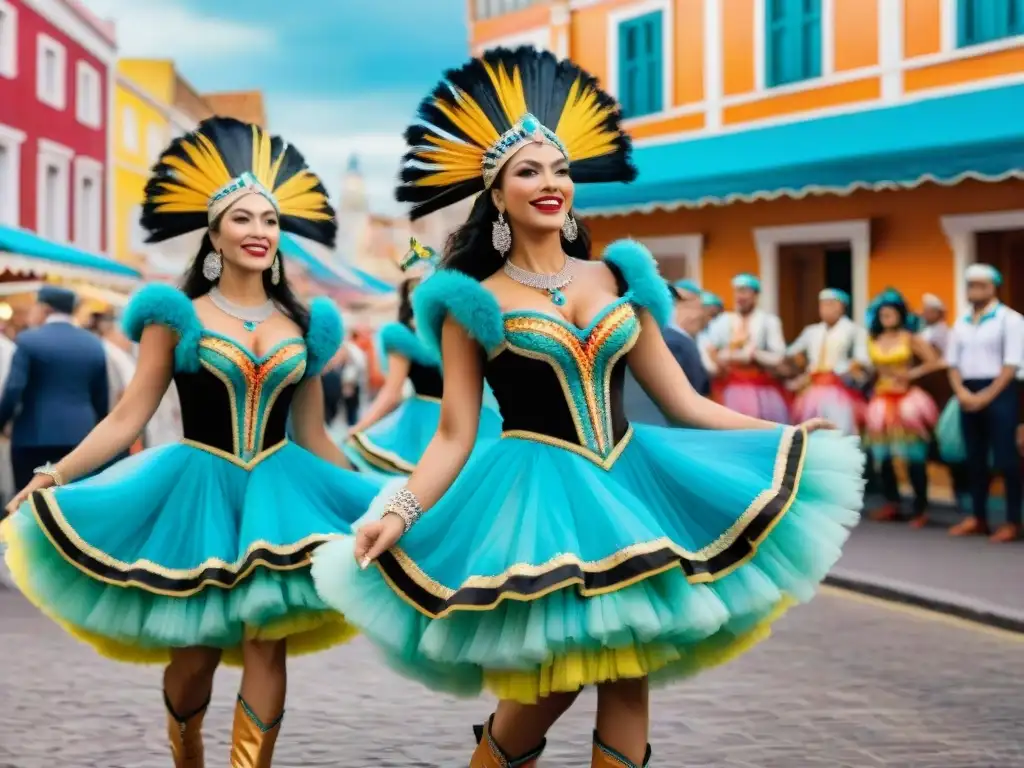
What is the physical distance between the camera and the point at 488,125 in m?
4.73

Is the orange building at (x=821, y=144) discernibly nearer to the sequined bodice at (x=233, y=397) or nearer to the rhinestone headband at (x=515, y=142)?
the sequined bodice at (x=233, y=397)

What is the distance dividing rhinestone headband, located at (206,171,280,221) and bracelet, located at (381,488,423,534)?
5.71 feet

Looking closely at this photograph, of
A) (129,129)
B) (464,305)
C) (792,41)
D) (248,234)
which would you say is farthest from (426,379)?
(129,129)

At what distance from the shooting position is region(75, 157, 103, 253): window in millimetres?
36938

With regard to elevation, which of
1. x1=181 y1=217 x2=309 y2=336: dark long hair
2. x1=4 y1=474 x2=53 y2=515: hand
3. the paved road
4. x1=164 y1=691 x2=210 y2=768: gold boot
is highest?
x1=181 y1=217 x2=309 y2=336: dark long hair

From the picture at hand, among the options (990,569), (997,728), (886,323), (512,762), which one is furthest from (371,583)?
(886,323)

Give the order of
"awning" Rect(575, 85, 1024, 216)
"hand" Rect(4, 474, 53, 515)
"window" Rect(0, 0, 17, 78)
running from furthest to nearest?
"window" Rect(0, 0, 17, 78) → "awning" Rect(575, 85, 1024, 216) → "hand" Rect(4, 474, 53, 515)

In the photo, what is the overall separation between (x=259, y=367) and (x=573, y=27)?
787 inches

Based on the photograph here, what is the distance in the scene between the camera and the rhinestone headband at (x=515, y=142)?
4672 mm

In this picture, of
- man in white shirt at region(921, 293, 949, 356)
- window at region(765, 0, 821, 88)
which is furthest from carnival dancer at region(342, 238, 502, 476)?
window at region(765, 0, 821, 88)

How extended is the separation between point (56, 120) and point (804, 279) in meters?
20.6

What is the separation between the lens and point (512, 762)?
449 cm

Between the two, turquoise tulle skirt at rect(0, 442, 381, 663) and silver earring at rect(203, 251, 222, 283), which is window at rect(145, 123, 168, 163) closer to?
silver earring at rect(203, 251, 222, 283)

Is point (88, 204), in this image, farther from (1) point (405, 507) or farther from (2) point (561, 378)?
(1) point (405, 507)
